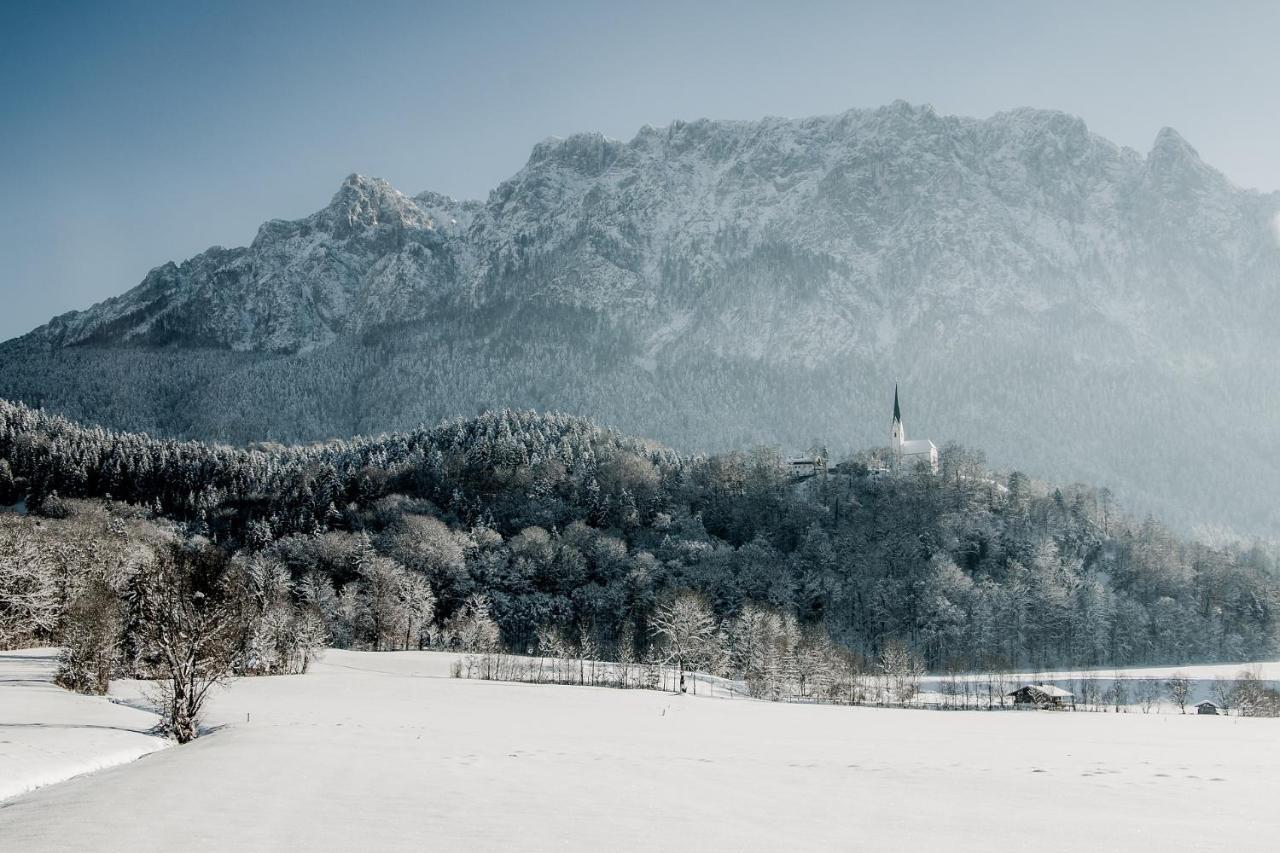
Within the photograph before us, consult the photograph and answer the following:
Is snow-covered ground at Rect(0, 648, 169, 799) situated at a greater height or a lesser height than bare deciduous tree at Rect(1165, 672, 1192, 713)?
greater

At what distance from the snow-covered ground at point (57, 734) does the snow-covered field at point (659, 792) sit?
5.03 ft

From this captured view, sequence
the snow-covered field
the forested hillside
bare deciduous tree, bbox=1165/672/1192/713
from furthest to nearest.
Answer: the forested hillside → bare deciduous tree, bbox=1165/672/1192/713 → the snow-covered field

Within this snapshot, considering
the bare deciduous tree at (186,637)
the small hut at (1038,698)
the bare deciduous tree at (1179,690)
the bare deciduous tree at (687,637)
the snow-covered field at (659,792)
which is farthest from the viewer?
the bare deciduous tree at (687,637)

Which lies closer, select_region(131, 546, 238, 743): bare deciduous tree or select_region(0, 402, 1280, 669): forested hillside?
select_region(131, 546, 238, 743): bare deciduous tree

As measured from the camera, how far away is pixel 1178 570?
183 metres

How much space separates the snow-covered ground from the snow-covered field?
5.03 ft

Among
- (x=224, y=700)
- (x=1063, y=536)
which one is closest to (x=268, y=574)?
(x=224, y=700)

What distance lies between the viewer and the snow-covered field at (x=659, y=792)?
1659 centimetres

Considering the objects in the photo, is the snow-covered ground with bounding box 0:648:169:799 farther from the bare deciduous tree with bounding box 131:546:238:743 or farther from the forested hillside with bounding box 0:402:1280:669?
the forested hillside with bounding box 0:402:1280:669

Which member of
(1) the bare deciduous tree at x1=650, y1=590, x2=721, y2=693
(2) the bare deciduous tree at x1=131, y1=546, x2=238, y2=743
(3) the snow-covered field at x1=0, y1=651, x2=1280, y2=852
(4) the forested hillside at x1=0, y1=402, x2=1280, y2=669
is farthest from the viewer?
(4) the forested hillside at x1=0, y1=402, x2=1280, y2=669

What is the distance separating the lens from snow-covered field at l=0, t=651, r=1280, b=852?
54.4 ft

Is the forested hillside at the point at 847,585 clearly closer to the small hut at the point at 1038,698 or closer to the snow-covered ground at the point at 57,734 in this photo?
the small hut at the point at 1038,698

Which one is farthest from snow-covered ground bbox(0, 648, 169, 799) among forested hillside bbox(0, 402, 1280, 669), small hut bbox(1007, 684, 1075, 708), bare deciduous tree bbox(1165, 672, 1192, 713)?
bare deciduous tree bbox(1165, 672, 1192, 713)

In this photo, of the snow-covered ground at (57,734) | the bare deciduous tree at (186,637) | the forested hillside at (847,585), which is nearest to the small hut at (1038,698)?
the forested hillside at (847,585)
